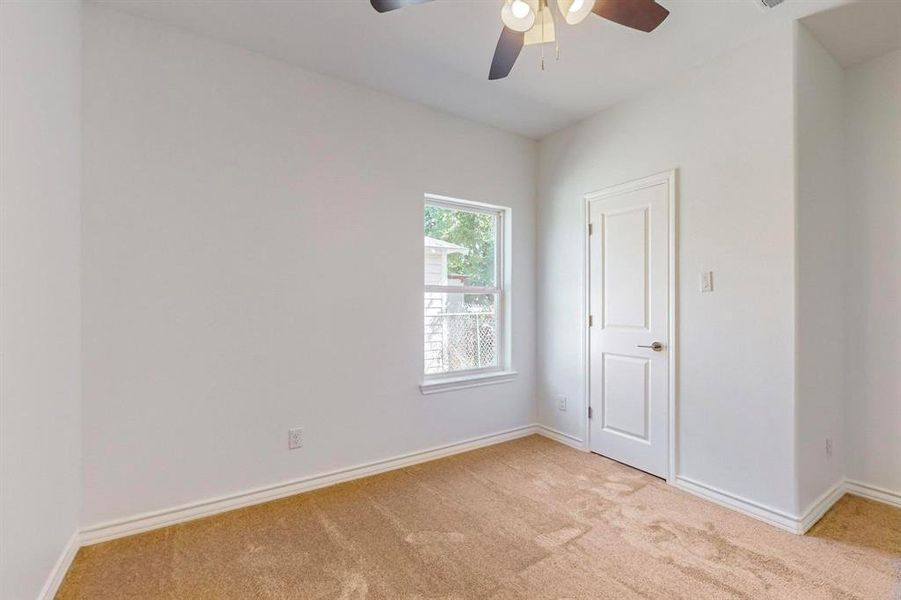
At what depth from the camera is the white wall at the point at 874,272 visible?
244cm

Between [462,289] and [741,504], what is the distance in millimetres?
2263

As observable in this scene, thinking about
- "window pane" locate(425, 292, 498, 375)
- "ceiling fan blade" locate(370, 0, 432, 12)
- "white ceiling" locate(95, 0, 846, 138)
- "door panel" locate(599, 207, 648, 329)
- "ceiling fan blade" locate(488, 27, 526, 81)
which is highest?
"white ceiling" locate(95, 0, 846, 138)

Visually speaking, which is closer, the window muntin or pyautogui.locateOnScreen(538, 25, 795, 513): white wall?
pyautogui.locateOnScreen(538, 25, 795, 513): white wall

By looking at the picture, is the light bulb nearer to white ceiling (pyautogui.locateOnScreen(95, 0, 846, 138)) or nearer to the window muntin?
white ceiling (pyautogui.locateOnScreen(95, 0, 846, 138))

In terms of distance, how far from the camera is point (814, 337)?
91.0 inches

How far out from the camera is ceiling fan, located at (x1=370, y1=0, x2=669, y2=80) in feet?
5.16

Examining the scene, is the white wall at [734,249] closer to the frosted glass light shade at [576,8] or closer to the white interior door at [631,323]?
the white interior door at [631,323]

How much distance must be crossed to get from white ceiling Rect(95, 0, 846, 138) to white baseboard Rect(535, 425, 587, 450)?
8.71ft

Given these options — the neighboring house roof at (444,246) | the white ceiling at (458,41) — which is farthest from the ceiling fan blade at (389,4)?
the neighboring house roof at (444,246)

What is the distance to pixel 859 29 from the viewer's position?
221cm

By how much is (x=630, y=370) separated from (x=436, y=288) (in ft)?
5.13

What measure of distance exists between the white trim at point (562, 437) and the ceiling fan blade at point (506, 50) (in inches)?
108

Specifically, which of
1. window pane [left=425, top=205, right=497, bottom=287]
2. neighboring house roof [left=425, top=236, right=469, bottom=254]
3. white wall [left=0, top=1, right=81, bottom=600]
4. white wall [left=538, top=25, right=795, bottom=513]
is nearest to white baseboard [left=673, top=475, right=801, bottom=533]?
white wall [left=538, top=25, right=795, bottom=513]

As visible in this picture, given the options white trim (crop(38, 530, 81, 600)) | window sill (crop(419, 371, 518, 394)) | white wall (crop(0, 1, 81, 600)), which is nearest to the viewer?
white wall (crop(0, 1, 81, 600))
